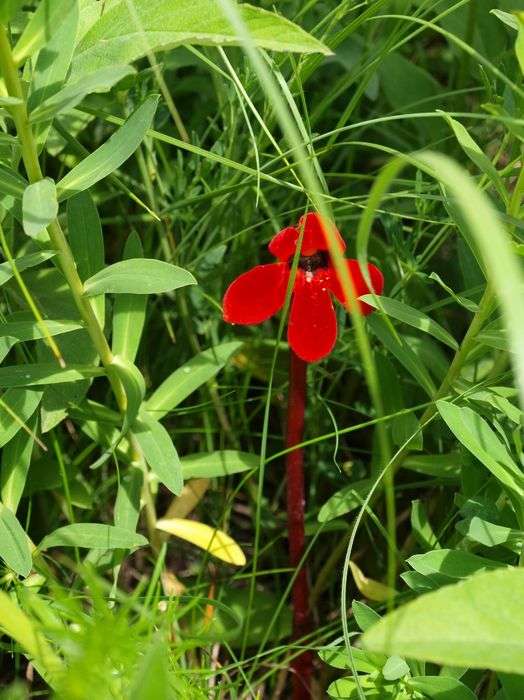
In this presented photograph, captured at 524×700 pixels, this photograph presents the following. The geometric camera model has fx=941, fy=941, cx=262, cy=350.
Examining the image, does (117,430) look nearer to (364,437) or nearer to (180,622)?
(180,622)

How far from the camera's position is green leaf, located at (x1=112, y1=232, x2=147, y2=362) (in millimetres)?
1276

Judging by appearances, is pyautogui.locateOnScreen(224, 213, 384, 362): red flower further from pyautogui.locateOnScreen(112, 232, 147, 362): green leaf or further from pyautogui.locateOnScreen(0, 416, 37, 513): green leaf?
pyautogui.locateOnScreen(0, 416, 37, 513): green leaf

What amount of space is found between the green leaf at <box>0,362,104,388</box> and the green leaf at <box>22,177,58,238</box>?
26 cm

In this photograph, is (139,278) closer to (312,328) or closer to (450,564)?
(312,328)

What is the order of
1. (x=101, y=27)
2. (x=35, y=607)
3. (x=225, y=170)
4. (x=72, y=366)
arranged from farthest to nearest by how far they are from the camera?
(x=225, y=170)
(x=72, y=366)
(x=101, y=27)
(x=35, y=607)

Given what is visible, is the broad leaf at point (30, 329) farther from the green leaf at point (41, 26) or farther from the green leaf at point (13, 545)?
the green leaf at point (41, 26)

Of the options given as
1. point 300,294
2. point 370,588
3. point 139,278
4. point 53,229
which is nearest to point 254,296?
point 300,294

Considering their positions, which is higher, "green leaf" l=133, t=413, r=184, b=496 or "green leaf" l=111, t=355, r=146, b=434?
"green leaf" l=111, t=355, r=146, b=434

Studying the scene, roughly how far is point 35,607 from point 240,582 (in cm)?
77

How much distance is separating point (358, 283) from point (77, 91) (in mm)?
468

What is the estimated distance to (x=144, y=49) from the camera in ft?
3.38

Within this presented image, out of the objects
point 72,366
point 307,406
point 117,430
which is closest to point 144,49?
point 72,366

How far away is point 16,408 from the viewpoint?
4.02 feet

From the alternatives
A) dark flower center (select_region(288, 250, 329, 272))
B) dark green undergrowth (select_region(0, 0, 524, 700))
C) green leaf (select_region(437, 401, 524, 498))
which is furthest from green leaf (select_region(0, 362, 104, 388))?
green leaf (select_region(437, 401, 524, 498))
